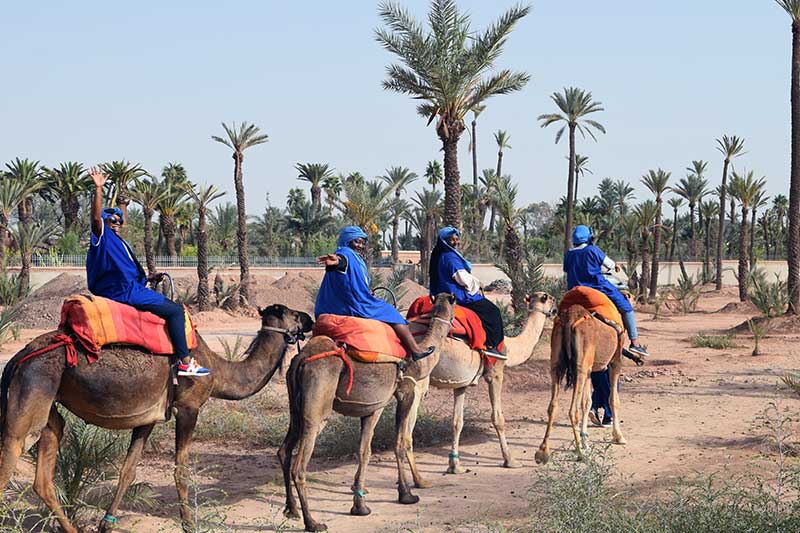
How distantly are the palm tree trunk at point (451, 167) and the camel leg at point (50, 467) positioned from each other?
60.3 ft

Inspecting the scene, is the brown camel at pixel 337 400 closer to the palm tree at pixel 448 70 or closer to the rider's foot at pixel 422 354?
the rider's foot at pixel 422 354

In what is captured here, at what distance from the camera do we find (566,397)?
1429 centimetres

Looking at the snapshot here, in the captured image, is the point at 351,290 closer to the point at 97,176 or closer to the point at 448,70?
the point at 97,176

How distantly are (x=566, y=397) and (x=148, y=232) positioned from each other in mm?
28303

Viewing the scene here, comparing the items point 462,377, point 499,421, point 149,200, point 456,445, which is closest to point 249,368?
point 462,377

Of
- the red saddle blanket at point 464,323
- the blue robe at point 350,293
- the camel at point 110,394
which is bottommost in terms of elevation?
the camel at point 110,394

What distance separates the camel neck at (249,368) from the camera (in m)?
8.09

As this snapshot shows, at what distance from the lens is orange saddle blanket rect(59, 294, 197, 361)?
7.01 metres

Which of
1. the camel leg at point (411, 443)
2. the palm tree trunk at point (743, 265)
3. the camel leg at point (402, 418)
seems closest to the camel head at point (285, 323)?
the camel leg at point (402, 418)

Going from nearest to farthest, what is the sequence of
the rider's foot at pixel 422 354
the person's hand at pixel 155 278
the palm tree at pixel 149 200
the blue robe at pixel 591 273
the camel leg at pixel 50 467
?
the camel leg at pixel 50 467 < the person's hand at pixel 155 278 < the rider's foot at pixel 422 354 < the blue robe at pixel 591 273 < the palm tree at pixel 149 200

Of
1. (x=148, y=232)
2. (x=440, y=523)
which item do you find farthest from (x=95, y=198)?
(x=148, y=232)

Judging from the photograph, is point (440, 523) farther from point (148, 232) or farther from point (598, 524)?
point (148, 232)

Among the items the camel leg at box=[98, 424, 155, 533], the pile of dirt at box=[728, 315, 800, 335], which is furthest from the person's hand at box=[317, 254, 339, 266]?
the pile of dirt at box=[728, 315, 800, 335]

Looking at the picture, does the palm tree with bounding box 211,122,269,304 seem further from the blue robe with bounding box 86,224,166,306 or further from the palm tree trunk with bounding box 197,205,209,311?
the blue robe with bounding box 86,224,166,306
